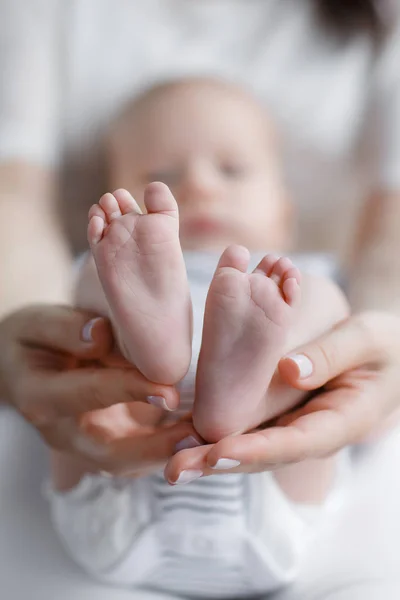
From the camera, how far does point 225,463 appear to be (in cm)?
30

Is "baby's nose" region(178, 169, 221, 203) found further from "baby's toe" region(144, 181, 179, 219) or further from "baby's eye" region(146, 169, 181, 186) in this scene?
"baby's toe" region(144, 181, 179, 219)

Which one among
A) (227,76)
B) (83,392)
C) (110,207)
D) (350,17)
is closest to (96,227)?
(110,207)

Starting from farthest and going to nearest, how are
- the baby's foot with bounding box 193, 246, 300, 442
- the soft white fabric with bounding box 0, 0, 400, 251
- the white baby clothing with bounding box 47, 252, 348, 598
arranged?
the soft white fabric with bounding box 0, 0, 400, 251 → the white baby clothing with bounding box 47, 252, 348, 598 → the baby's foot with bounding box 193, 246, 300, 442

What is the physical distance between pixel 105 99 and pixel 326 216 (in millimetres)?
238

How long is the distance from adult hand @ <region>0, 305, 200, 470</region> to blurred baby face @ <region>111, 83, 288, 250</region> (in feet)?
0.37

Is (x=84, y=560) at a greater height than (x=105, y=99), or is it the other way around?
(x=105, y=99)

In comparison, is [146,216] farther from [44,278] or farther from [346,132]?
[346,132]

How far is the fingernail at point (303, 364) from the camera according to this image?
33 centimetres

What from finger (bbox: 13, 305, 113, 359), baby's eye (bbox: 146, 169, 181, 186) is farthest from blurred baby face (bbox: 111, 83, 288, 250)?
finger (bbox: 13, 305, 113, 359)

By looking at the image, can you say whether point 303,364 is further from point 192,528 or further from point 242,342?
point 192,528

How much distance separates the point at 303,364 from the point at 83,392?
0.42 feet

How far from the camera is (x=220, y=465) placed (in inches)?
11.6


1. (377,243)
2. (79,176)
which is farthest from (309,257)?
(79,176)

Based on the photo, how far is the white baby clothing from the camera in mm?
413
